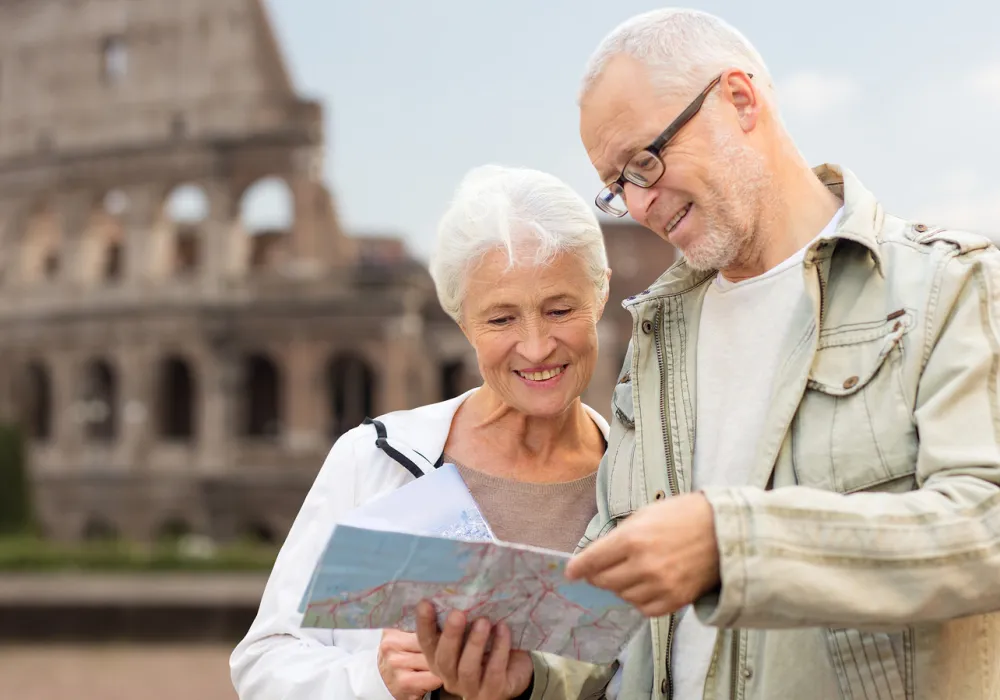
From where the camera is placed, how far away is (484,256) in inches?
97.1

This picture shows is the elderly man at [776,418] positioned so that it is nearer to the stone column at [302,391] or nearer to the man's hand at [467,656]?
the man's hand at [467,656]

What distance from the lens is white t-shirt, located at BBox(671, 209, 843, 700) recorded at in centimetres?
209

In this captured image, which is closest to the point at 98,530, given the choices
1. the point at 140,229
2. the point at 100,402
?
the point at 100,402

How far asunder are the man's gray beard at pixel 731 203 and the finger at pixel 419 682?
3.32 ft

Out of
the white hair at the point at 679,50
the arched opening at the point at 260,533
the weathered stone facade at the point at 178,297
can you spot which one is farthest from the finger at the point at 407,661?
the arched opening at the point at 260,533

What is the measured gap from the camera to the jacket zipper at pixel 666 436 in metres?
2.13

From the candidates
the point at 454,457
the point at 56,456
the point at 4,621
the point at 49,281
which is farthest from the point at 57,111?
the point at 454,457

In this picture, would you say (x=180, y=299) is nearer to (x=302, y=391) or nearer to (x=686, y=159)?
(x=302, y=391)

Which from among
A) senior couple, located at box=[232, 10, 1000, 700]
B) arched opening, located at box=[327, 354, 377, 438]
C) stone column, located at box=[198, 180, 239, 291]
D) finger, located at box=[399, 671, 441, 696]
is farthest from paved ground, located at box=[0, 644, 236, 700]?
stone column, located at box=[198, 180, 239, 291]

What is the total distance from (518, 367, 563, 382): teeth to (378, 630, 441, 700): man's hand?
644mm

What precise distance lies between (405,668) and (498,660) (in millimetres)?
299

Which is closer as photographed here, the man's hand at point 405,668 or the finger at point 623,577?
the finger at point 623,577

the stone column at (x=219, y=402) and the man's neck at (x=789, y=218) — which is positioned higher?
the man's neck at (x=789, y=218)

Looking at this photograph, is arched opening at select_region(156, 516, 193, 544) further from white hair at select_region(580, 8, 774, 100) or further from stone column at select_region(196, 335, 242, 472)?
white hair at select_region(580, 8, 774, 100)
